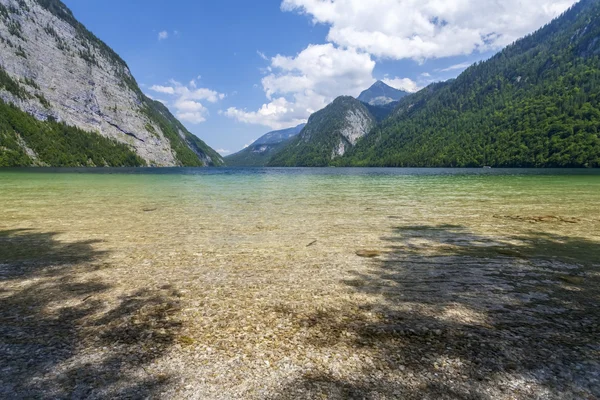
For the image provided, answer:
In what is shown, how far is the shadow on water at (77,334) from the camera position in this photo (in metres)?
3.64

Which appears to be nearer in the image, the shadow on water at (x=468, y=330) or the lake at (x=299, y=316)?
the shadow on water at (x=468, y=330)

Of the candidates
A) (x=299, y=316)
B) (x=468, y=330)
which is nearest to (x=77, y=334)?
(x=299, y=316)

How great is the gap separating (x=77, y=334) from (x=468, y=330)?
5985 millimetres

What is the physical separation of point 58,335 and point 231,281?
3401mm

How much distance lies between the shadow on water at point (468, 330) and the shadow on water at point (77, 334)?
2.09 m

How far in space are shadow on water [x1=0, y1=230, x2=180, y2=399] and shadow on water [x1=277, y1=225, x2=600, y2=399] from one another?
209 centimetres

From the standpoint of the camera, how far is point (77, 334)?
4.86 metres

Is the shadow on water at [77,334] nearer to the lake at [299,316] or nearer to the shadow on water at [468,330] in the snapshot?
the lake at [299,316]

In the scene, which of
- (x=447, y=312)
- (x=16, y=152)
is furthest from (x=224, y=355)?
(x=16, y=152)

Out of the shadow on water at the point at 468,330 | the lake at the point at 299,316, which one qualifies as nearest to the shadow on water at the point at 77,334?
the lake at the point at 299,316

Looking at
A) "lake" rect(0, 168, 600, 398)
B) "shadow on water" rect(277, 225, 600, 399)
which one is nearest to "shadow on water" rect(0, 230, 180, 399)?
"lake" rect(0, 168, 600, 398)

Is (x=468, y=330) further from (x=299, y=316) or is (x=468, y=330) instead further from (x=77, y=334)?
(x=77, y=334)

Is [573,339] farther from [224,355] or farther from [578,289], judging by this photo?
[224,355]

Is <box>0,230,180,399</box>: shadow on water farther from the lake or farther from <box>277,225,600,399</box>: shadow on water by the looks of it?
<box>277,225,600,399</box>: shadow on water
